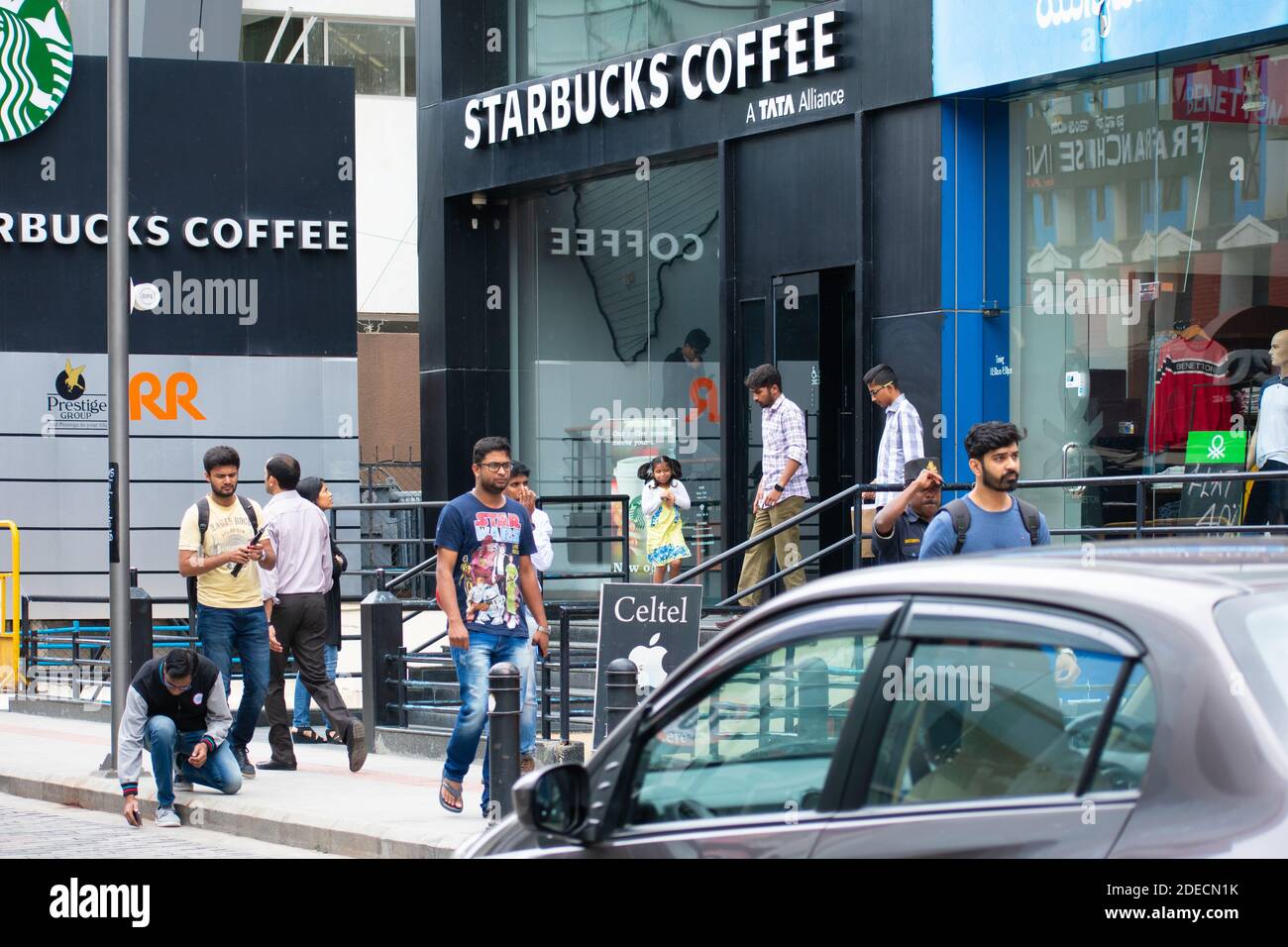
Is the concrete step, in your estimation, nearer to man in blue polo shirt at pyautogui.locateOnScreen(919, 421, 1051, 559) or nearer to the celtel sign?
man in blue polo shirt at pyautogui.locateOnScreen(919, 421, 1051, 559)

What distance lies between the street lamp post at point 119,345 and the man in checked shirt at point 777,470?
4577 millimetres

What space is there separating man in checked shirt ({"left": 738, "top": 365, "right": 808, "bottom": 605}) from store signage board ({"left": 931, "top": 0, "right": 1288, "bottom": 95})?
2992 mm

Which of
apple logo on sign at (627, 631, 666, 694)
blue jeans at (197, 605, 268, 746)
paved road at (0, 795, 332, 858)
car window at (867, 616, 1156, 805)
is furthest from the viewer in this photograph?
blue jeans at (197, 605, 268, 746)

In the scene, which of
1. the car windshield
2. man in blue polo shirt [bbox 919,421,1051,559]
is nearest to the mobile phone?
man in blue polo shirt [bbox 919,421,1051,559]

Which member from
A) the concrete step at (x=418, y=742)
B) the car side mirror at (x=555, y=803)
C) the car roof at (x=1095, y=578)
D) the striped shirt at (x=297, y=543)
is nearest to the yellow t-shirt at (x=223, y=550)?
the striped shirt at (x=297, y=543)

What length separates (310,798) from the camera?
33.6ft

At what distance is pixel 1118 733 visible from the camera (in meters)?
3.02

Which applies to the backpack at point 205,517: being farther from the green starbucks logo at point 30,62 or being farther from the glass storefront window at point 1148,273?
the green starbucks logo at point 30,62

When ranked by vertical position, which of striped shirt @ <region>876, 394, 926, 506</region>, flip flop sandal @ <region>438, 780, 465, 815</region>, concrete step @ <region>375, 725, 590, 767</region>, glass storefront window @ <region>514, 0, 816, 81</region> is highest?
glass storefront window @ <region>514, 0, 816, 81</region>

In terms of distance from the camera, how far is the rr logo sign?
20.2 meters

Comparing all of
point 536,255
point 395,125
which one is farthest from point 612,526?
point 395,125

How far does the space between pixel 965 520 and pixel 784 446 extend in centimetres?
612
